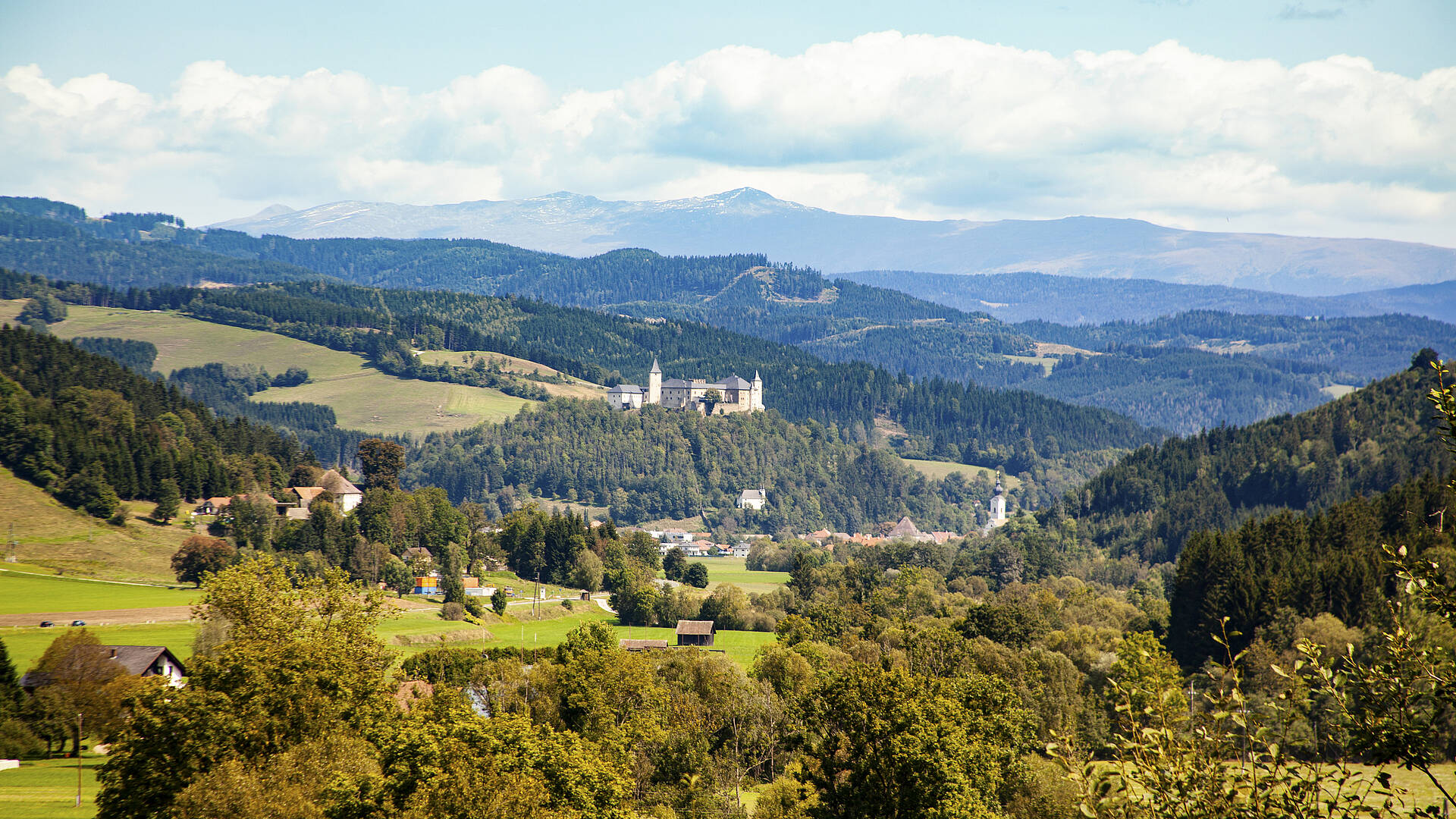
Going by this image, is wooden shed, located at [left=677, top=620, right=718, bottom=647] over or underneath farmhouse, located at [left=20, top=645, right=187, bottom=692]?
underneath

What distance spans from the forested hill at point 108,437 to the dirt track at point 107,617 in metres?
36.4

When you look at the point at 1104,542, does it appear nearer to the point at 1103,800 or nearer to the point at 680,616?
the point at 680,616

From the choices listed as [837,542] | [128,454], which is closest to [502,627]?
[128,454]

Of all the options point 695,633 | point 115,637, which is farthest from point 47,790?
point 695,633

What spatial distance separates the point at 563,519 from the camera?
454 feet

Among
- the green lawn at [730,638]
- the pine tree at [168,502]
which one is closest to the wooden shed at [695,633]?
the green lawn at [730,638]

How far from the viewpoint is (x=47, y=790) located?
43094 millimetres

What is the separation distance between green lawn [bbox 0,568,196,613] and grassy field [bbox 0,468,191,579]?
17.2 feet

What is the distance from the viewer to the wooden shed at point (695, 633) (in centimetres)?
10175

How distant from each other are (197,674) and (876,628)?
57.6 meters

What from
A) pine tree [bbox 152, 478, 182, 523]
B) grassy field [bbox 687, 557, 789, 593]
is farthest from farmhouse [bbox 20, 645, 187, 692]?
grassy field [bbox 687, 557, 789, 593]

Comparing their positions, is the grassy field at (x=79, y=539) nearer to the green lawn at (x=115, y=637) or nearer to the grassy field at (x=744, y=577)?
the green lawn at (x=115, y=637)

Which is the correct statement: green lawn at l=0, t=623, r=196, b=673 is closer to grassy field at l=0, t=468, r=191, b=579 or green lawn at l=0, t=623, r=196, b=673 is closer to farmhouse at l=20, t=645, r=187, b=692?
farmhouse at l=20, t=645, r=187, b=692

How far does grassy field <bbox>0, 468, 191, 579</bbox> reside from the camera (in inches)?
3939
